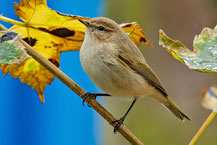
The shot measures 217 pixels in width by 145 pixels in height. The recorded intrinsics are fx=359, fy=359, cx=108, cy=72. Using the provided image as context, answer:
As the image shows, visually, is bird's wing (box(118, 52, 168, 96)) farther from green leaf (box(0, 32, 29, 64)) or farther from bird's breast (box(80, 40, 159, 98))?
green leaf (box(0, 32, 29, 64))

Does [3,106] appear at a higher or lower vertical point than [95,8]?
lower

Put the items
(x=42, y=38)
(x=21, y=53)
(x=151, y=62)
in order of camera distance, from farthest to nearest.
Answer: (x=151, y=62) → (x=42, y=38) → (x=21, y=53)

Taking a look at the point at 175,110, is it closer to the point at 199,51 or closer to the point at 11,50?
the point at 199,51

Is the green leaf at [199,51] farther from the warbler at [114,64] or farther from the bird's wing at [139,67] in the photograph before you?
the bird's wing at [139,67]

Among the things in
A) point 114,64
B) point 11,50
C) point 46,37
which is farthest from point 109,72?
point 11,50

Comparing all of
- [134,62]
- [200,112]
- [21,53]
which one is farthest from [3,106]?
[200,112]

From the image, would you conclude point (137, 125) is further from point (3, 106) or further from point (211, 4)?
point (3, 106)

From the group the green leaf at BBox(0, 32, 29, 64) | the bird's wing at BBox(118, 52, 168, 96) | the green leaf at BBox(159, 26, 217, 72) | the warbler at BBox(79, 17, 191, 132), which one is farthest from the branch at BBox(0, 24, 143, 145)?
the bird's wing at BBox(118, 52, 168, 96)
